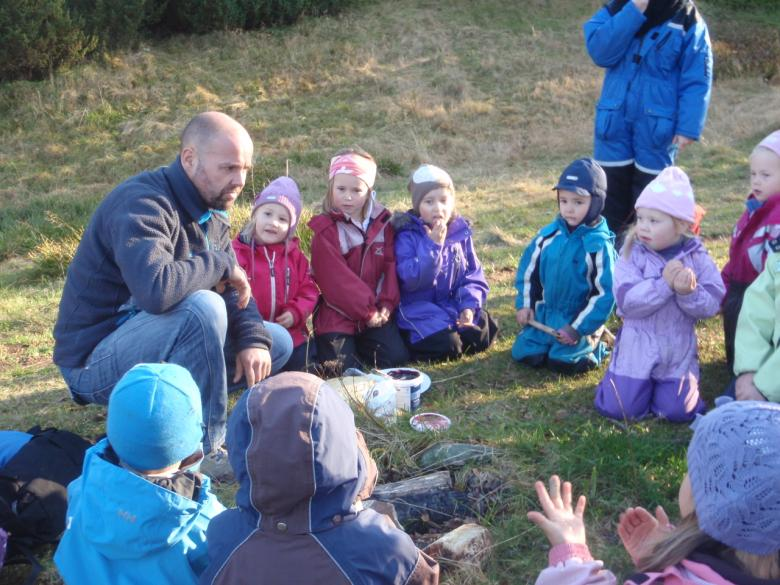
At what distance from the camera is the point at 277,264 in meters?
4.92

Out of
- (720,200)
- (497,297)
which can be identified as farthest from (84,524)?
(720,200)

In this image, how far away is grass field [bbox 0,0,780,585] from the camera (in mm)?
3629

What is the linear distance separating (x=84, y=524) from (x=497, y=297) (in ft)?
13.6

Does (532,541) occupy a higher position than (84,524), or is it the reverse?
(84,524)

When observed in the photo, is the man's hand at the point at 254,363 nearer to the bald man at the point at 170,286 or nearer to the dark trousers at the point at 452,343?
the bald man at the point at 170,286

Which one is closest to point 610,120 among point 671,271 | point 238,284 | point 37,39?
point 671,271

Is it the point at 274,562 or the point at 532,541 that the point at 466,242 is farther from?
the point at 274,562

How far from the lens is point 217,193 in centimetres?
387

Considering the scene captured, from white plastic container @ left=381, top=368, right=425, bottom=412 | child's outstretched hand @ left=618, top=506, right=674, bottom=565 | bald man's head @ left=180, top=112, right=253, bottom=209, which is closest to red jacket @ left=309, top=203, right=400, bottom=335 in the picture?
white plastic container @ left=381, top=368, right=425, bottom=412

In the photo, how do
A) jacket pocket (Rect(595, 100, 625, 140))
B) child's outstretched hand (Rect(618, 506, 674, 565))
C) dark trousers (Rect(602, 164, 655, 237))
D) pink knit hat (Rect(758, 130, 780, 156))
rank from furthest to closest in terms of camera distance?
dark trousers (Rect(602, 164, 655, 237)) < jacket pocket (Rect(595, 100, 625, 140)) < pink knit hat (Rect(758, 130, 780, 156)) < child's outstretched hand (Rect(618, 506, 674, 565))

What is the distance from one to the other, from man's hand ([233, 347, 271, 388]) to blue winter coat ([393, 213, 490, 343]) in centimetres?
131

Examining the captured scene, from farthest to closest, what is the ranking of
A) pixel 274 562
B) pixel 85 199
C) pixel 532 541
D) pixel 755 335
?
pixel 85 199, pixel 755 335, pixel 532 541, pixel 274 562

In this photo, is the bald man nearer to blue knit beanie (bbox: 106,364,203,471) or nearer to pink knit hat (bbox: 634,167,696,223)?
blue knit beanie (bbox: 106,364,203,471)

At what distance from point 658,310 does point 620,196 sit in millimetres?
2040
